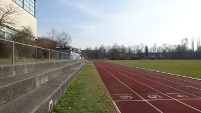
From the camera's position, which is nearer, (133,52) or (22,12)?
(22,12)

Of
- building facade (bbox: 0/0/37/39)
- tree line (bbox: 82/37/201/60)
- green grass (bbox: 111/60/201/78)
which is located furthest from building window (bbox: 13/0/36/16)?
tree line (bbox: 82/37/201/60)

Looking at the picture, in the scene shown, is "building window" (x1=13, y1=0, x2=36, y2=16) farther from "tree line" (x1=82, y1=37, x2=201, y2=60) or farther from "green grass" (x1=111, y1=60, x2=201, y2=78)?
"tree line" (x1=82, y1=37, x2=201, y2=60)

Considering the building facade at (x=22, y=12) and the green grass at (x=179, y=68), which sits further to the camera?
the building facade at (x=22, y=12)

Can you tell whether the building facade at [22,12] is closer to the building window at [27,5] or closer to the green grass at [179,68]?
the building window at [27,5]

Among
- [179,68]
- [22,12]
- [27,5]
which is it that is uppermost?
[27,5]

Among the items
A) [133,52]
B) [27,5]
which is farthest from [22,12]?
[133,52]

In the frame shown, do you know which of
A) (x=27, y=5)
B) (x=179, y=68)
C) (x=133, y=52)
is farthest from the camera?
(x=133, y=52)

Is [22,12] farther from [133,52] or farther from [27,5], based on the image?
[133,52]

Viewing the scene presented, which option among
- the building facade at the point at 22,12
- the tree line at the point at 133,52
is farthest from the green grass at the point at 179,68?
the tree line at the point at 133,52

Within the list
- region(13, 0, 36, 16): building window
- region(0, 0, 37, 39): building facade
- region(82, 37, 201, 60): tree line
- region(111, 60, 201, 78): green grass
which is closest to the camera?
region(111, 60, 201, 78): green grass

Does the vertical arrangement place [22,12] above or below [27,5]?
below

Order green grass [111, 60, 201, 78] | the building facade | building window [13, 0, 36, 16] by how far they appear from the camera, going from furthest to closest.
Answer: building window [13, 0, 36, 16] → the building facade → green grass [111, 60, 201, 78]

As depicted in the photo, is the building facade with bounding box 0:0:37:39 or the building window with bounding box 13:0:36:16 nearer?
the building facade with bounding box 0:0:37:39

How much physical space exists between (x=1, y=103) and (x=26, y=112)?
2.21ft
